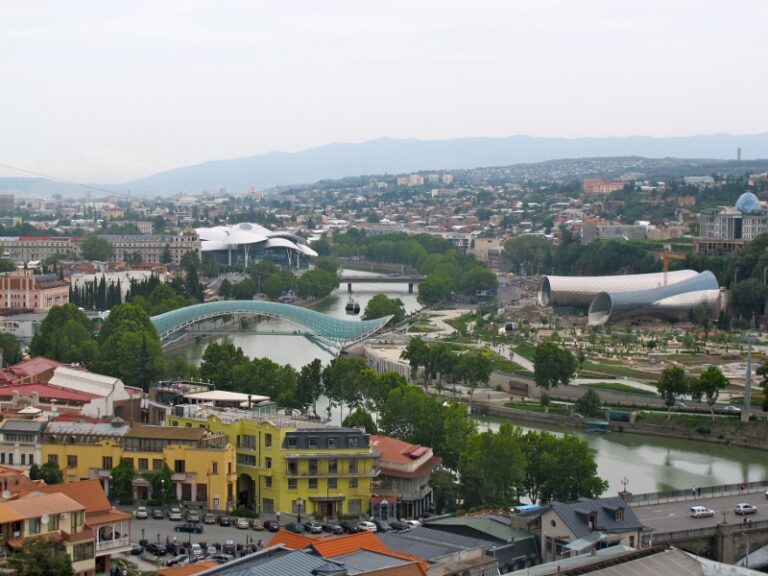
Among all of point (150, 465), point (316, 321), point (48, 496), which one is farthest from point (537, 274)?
point (48, 496)

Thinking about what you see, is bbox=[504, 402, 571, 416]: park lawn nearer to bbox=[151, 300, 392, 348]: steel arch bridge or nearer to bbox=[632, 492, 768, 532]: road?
bbox=[151, 300, 392, 348]: steel arch bridge

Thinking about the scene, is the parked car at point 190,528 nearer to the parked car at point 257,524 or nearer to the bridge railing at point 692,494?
the parked car at point 257,524

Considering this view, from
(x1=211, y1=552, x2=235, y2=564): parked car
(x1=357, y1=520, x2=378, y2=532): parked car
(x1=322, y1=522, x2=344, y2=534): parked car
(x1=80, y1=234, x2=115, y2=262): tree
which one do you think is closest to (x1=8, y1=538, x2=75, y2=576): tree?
(x1=211, y1=552, x2=235, y2=564): parked car

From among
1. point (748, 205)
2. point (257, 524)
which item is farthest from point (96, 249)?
point (257, 524)

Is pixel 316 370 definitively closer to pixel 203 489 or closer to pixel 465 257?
pixel 203 489

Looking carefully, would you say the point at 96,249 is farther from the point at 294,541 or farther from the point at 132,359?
the point at 294,541

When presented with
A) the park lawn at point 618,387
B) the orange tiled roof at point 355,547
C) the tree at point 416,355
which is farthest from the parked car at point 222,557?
the tree at point 416,355
